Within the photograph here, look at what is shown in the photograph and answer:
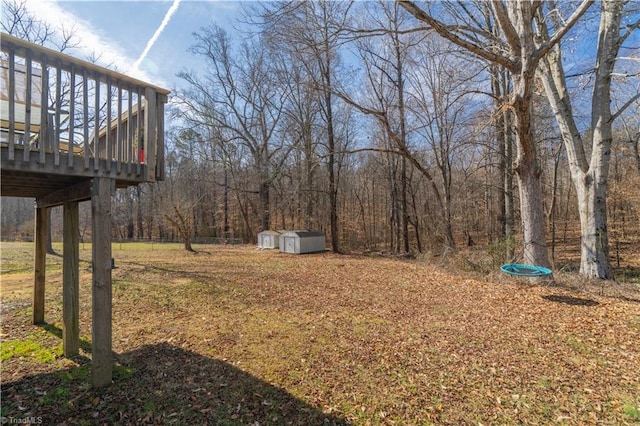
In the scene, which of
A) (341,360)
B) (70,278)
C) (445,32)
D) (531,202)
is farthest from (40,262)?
(531,202)

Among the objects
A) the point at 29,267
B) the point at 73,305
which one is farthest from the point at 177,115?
the point at 73,305

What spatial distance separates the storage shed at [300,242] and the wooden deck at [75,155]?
35.4 feet

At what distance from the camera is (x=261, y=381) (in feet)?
9.98

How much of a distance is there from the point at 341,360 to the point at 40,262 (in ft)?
15.2

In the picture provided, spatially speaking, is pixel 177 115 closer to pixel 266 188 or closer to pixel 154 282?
pixel 266 188

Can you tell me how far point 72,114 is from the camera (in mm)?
2936

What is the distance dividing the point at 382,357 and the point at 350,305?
2.06 meters

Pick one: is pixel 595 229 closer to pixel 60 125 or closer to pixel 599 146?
pixel 599 146

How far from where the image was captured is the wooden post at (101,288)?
115 inches

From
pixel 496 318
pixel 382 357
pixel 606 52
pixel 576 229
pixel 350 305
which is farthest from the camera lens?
pixel 576 229

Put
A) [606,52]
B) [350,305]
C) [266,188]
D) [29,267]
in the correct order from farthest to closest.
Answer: [266,188]
[29,267]
[606,52]
[350,305]

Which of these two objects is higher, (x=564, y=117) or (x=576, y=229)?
(x=564, y=117)

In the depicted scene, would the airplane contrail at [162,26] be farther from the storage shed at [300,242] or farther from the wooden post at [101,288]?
the storage shed at [300,242]

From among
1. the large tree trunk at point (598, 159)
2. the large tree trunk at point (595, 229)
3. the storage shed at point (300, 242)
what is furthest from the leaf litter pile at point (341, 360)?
the storage shed at point (300, 242)
